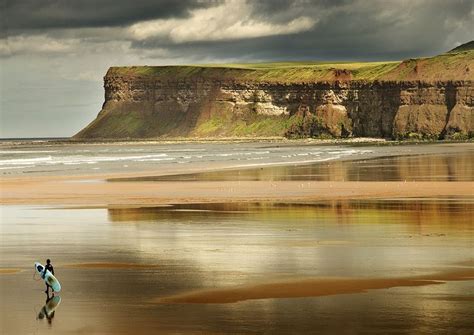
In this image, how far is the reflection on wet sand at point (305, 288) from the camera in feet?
48.5

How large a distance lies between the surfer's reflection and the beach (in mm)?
108

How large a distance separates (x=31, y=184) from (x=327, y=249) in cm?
2853

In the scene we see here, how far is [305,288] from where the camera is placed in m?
15.6

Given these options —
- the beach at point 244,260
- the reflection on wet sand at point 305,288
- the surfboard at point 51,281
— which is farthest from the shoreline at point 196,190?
the surfboard at point 51,281

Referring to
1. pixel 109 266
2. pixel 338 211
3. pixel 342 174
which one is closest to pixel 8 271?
pixel 109 266

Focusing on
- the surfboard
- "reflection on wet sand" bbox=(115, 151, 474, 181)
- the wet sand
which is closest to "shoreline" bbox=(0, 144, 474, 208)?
the wet sand

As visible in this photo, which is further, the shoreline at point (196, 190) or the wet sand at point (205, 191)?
the wet sand at point (205, 191)

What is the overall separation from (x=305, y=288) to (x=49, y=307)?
4.32m

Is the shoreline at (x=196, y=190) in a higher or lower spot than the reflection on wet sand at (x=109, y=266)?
lower

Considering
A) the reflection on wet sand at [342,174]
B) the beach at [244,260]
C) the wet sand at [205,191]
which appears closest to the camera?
the beach at [244,260]

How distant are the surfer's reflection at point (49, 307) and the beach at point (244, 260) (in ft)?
0.35

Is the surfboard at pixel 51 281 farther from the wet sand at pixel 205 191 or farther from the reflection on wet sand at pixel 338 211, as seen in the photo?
the wet sand at pixel 205 191

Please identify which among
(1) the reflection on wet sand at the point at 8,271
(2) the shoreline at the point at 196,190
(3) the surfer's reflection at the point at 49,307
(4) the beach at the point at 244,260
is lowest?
(2) the shoreline at the point at 196,190

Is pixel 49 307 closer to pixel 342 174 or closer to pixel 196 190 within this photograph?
pixel 196 190
